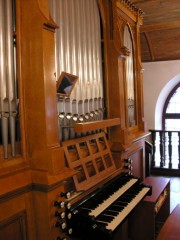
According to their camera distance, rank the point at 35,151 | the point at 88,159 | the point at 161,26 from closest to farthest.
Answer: the point at 35,151, the point at 88,159, the point at 161,26

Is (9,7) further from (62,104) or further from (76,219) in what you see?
(76,219)

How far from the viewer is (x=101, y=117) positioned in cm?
333

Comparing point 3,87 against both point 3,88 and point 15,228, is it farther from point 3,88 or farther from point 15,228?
point 15,228

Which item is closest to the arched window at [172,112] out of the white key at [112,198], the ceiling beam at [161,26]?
the ceiling beam at [161,26]

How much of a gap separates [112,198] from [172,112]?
5.23m

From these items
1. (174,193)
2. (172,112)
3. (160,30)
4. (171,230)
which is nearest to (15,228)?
(171,230)

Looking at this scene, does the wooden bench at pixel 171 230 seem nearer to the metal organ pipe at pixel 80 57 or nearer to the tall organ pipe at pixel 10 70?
the metal organ pipe at pixel 80 57

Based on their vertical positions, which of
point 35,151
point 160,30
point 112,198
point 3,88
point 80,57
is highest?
point 160,30

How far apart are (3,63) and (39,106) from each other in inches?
15.7

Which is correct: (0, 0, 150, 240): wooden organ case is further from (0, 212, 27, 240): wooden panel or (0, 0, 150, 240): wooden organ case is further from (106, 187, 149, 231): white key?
(106, 187, 149, 231): white key

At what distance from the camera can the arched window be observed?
7456mm

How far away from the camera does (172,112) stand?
297 inches

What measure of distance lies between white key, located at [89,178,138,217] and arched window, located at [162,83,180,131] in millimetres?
4498

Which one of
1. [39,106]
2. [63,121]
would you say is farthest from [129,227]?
[39,106]
